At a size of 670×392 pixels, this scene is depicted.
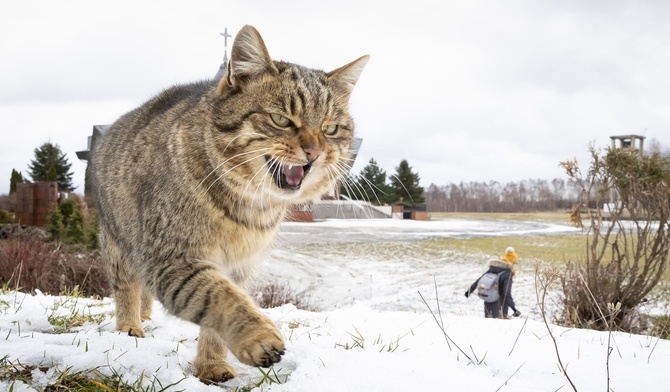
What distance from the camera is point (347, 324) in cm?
431

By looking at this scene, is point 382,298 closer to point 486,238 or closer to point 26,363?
point 26,363

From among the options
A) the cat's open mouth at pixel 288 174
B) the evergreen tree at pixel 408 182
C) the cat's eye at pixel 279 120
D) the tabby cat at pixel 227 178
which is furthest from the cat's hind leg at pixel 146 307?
the evergreen tree at pixel 408 182

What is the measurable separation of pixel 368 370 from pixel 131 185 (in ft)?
6.42

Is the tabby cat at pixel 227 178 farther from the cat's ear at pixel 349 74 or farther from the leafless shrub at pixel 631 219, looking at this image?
the leafless shrub at pixel 631 219

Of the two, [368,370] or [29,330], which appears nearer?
[368,370]

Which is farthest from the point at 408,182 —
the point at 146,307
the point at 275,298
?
the point at 146,307

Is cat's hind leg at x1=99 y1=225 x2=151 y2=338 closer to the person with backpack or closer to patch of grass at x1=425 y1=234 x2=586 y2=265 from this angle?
the person with backpack

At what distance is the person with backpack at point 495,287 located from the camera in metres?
11.2

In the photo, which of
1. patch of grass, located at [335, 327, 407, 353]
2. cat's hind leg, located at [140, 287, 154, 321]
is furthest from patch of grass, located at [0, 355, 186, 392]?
cat's hind leg, located at [140, 287, 154, 321]

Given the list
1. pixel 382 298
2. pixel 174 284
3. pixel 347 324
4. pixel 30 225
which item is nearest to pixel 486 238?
pixel 382 298

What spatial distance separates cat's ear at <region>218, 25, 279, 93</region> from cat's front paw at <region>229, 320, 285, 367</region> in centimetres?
151

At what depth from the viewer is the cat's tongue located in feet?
9.27

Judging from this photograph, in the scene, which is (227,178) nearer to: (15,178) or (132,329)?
(132,329)

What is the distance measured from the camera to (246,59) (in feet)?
9.80
